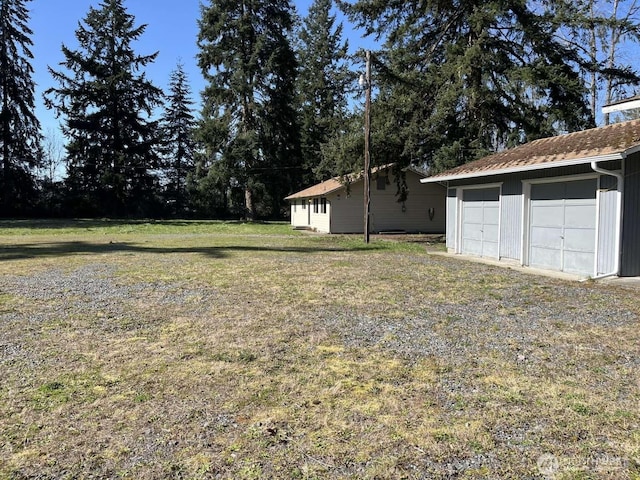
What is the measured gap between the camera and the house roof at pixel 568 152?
347 inches

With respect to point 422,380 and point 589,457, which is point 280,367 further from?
point 589,457

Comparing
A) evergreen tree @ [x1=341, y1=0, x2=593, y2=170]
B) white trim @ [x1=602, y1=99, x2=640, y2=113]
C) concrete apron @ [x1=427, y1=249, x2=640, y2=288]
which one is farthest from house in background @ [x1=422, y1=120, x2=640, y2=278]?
evergreen tree @ [x1=341, y1=0, x2=593, y2=170]

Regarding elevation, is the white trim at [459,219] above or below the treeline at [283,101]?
below

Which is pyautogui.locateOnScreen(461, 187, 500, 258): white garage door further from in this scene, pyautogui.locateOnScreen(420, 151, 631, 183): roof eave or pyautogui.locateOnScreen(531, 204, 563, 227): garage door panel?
pyautogui.locateOnScreen(531, 204, 563, 227): garage door panel

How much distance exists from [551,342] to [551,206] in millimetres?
6663

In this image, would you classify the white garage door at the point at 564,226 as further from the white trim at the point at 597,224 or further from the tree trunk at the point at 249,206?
the tree trunk at the point at 249,206

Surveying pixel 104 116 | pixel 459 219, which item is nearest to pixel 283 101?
pixel 104 116

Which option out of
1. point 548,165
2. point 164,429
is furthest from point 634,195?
point 164,429

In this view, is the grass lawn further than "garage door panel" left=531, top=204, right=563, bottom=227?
No

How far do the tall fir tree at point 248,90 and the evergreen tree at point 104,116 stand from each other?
10547mm

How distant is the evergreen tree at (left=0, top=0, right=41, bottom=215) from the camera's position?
40.5m

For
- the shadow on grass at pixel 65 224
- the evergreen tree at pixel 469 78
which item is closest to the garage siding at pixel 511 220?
the evergreen tree at pixel 469 78

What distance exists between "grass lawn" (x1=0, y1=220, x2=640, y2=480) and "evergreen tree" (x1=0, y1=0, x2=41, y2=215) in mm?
39696

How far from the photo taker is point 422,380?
12.6ft
